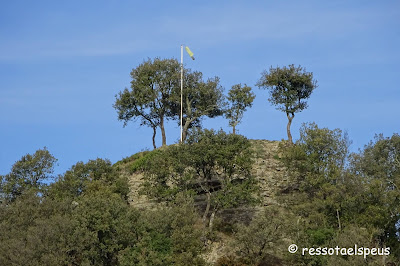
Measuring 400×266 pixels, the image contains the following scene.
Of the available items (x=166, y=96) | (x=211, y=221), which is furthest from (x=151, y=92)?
(x=211, y=221)

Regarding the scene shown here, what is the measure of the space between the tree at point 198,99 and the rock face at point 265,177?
9.78m

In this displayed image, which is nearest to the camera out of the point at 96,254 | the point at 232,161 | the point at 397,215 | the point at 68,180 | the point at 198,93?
the point at 96,254

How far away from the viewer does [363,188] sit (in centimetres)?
8575

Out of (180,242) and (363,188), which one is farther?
(363,188)

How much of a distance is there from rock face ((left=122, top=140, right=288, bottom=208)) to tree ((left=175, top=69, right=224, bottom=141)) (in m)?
9.78

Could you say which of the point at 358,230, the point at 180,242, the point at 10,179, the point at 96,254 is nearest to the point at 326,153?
the point at 358,230

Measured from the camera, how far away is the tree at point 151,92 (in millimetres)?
119750

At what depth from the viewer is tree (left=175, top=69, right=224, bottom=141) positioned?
120 m

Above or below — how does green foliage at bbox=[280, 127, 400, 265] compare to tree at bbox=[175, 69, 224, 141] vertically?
below

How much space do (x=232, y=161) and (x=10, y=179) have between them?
33.0 meters

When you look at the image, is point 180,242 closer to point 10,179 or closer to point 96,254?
point 96,254
